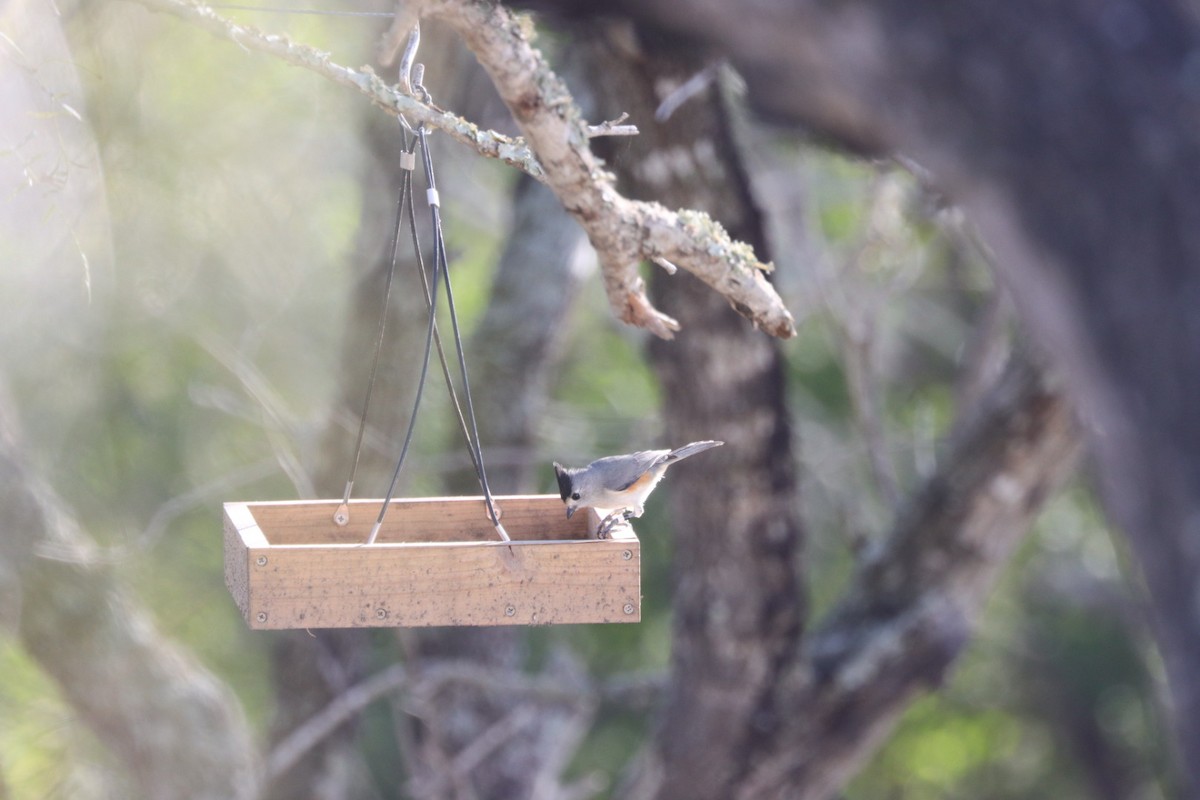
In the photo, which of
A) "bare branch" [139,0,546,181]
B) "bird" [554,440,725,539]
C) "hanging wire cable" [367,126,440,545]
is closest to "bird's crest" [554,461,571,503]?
"bird" [554,440,725,539]

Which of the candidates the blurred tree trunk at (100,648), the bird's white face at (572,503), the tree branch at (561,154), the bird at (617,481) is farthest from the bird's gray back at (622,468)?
the blurred tree trunk at (100,648)

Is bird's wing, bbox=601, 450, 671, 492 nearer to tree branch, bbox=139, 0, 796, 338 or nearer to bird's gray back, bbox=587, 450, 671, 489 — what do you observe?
bird's gray back, bbox=587, 450, 671, 489

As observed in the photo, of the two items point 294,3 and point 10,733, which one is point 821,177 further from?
point 10,733

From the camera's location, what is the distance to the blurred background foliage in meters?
4.56

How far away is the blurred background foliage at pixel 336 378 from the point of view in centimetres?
456

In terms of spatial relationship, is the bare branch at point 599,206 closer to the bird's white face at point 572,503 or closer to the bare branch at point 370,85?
the bare branch at point 370,85

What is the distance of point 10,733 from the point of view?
5.92 metres

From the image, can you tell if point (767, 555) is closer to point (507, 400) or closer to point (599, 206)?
point (507, 400)

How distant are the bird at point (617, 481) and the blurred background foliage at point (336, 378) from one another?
0.88 meters

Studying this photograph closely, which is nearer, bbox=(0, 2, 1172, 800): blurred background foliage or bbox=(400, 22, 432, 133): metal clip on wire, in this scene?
bbox=(400, 22, 432, 133): metal clip on wire

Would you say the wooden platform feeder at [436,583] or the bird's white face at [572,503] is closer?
the wooden platform feeder at [436,583]

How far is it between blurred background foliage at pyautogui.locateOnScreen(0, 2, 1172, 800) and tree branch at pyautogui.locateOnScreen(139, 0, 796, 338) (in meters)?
0.67

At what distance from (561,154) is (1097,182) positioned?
0.73m

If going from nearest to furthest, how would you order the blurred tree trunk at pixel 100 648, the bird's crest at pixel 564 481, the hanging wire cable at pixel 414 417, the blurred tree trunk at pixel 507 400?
the hanging wire cable at pixel 414 417 < the bird's crest at pixel 564 481 < the blurred tree trunk at pixel 100 648 < the blurred tree trunk at pixel 507 400
